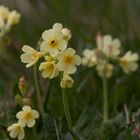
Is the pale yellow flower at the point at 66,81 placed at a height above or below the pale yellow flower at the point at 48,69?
below

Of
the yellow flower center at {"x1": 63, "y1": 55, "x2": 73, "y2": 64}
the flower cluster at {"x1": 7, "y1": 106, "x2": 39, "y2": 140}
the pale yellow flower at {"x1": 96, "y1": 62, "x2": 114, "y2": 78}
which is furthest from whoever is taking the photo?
the pale yellow flower at {"x1": 96, "y1": 62, "x2": 114, "y2": 78}

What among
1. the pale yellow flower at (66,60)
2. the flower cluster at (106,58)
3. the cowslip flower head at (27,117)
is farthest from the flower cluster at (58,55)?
the flower cluster at (106,58)

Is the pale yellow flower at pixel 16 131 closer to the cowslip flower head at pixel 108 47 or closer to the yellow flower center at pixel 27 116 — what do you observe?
the yellow flower center at pixel 27 116

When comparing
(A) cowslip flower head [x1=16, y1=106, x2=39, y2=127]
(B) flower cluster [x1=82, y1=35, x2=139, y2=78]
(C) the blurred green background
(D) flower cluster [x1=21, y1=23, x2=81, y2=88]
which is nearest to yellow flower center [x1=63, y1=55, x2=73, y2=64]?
(D) flower cluster [x1=21, y1=23, x2=81, y2=88]

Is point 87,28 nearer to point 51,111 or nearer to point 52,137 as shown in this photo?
point 51,111

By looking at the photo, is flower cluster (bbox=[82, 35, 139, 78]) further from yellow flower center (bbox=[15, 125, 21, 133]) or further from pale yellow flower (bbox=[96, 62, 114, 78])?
yellow flower center (bbox=[15, 125, 21, 133])

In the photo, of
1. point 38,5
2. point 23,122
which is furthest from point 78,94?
point 38,5

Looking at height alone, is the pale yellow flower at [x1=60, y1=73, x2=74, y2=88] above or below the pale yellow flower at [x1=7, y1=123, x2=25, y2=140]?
above

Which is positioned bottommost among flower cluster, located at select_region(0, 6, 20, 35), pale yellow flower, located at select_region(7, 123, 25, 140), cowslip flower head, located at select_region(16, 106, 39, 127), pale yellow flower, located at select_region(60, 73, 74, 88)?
pale yellow flower, located at select_region(7, 123, 25, 140)
